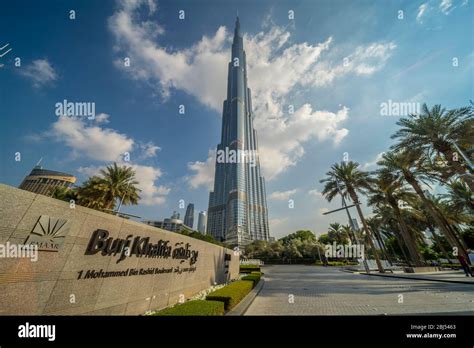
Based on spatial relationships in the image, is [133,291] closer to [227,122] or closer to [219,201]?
[219,201]

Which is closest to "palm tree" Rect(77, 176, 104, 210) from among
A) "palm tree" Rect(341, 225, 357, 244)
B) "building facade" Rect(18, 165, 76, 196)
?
"palm tree" Rect(341, 225, 357, 244)

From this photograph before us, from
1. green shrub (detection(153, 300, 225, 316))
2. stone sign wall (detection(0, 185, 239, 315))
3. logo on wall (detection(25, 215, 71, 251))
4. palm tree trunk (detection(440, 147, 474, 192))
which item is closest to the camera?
stone sign wall (detection(0, 185, 239, 315))

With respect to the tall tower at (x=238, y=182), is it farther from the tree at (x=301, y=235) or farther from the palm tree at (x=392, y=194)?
the palm tree at (x=392, y=194)

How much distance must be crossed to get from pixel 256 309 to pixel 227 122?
16069 centimetres

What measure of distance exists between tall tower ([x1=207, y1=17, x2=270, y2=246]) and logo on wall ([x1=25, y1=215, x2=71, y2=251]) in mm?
112601

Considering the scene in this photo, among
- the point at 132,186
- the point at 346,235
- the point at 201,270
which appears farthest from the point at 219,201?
the point at 201,270

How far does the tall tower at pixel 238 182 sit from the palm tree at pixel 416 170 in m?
95.5

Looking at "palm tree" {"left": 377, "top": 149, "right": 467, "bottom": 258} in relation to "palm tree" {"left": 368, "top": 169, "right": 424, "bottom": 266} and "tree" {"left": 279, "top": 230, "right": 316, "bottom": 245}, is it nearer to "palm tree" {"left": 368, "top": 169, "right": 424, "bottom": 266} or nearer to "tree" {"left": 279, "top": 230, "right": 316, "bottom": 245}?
"palm tree" {"left": 368, "top": 169, "right": 424, "bottom": 266}

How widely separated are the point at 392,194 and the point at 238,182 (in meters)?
107

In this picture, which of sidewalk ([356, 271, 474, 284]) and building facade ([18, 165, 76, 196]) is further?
building facade ([18, 165, 76, 196])

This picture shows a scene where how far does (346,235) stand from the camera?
6681cm

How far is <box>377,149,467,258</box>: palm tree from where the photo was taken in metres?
20.7

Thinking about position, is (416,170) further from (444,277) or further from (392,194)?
(444,277)

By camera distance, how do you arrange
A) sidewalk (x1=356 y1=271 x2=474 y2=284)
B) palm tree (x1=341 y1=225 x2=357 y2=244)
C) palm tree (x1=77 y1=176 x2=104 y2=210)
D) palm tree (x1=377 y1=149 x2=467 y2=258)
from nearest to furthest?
sidewalk (x1=356 y1=271 x2=474 y2=284), palm tree (x1=377 y1=149 x2=467 y2=258), palm tree (x1=77 y1=176 x2=104 y2=210), palm tree (x1=341 y1=225 x2=357 y2=244)
